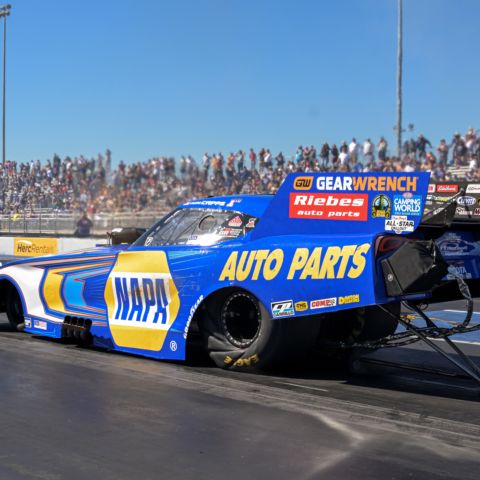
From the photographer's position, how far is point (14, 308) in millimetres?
8500

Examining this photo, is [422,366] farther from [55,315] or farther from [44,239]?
[44,239]

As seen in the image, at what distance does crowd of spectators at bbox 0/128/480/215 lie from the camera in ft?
82.0

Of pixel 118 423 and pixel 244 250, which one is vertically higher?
pixel 244 250

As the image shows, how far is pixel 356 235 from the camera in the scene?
5383mm

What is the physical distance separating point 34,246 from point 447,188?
23.4 meters

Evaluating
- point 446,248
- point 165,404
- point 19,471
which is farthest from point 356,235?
point 19,471

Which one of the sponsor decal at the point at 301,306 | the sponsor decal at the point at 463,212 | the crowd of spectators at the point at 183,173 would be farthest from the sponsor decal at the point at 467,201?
the crowd of spectators at the point at 183,173

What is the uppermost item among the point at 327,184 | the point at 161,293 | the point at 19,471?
the point at 327,184

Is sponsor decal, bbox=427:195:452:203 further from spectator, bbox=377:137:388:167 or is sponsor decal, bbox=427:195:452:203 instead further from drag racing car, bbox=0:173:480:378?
spectator, bbox=377:137:388:167

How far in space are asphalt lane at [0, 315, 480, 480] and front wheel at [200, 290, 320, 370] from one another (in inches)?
6.2

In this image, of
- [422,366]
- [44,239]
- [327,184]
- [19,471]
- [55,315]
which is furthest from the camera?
[44,239]

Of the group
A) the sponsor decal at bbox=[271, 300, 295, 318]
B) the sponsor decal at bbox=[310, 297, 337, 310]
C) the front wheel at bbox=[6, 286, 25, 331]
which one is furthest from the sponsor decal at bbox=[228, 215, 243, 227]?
the front wheel at bbox=[6, 286, 25, 331]

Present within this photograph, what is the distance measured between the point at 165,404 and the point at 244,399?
0.56 metres

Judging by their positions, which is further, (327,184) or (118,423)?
(327,184)
